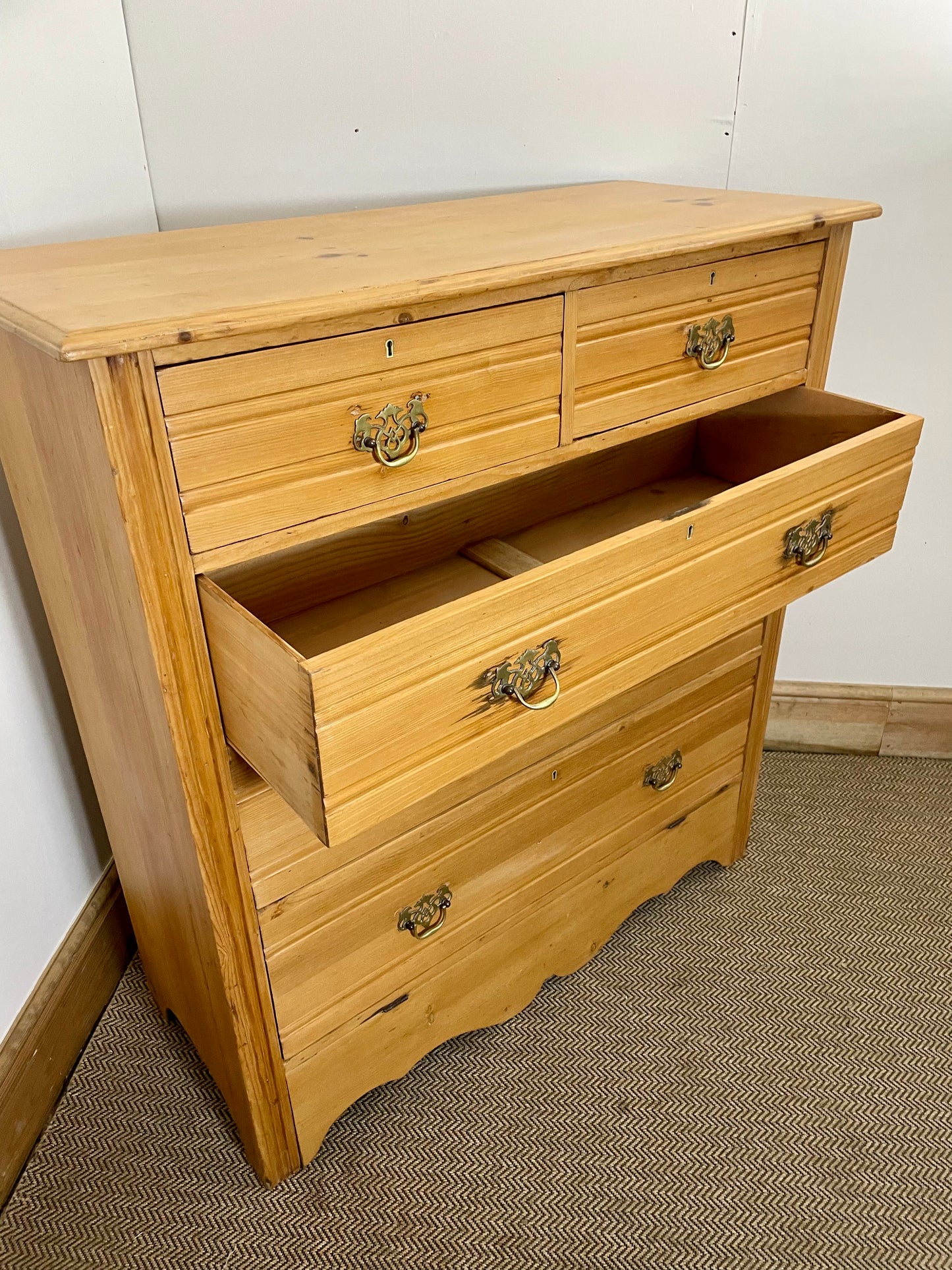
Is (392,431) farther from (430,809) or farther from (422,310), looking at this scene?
(430,809)

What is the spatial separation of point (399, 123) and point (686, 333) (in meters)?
0.58

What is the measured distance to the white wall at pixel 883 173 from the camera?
1.39 m

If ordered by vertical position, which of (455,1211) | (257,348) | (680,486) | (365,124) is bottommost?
(455,1211)

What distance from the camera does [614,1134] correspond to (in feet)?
4.13

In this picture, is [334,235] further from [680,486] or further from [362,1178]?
[362,1178]

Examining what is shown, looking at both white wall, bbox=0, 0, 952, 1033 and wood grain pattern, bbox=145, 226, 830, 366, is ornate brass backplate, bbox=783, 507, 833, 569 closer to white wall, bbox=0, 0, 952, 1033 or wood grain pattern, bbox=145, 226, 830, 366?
wood grain pattern, bbox=145, 226, 830, 366

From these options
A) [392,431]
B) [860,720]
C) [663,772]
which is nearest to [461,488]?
[392,431]

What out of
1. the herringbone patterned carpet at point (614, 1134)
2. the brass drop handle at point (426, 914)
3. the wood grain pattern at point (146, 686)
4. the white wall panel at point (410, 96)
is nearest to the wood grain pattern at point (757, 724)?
the herringbone patterned carpet at point (614, 1134)

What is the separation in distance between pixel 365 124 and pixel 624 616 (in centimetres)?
84

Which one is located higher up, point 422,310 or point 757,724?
point 422,310

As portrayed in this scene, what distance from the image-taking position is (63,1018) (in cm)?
132

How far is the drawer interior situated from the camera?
1.04 metres

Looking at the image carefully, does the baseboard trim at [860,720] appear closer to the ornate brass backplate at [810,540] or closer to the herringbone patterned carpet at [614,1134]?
the herringbone patterned carpet at [614,1134]

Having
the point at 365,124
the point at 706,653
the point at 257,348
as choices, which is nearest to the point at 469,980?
the point at 706,653
